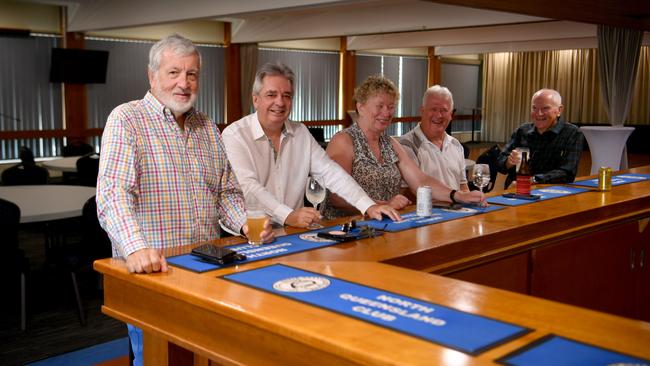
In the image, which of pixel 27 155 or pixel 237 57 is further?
pixel 237 57

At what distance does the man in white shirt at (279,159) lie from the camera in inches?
126

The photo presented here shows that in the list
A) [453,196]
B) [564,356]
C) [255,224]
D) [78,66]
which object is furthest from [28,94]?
[564,356]

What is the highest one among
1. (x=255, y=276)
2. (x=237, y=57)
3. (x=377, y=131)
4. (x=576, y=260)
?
(x=237, y=57)

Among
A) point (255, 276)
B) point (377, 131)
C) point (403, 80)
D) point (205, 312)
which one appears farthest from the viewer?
point (403, 80)

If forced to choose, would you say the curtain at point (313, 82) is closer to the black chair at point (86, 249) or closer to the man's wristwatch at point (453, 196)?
the black chair at point (86, 249)

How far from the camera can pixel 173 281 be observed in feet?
7.06

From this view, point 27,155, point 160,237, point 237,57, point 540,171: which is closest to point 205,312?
point 160,237

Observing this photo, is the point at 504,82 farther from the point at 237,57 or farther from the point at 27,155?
the point at 27,155

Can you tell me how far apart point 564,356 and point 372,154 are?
8.00ft

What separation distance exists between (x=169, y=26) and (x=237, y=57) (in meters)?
1.85

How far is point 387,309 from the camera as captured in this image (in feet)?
6.01

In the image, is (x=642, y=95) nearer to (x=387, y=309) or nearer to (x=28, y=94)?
(x=28, y=94)

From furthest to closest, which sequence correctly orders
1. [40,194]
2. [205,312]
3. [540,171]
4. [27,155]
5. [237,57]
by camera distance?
1. [237,57]
2. [27,155]
3. [40,194]
4. [540,171]
5. [205,312]

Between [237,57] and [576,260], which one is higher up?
[237,57]
